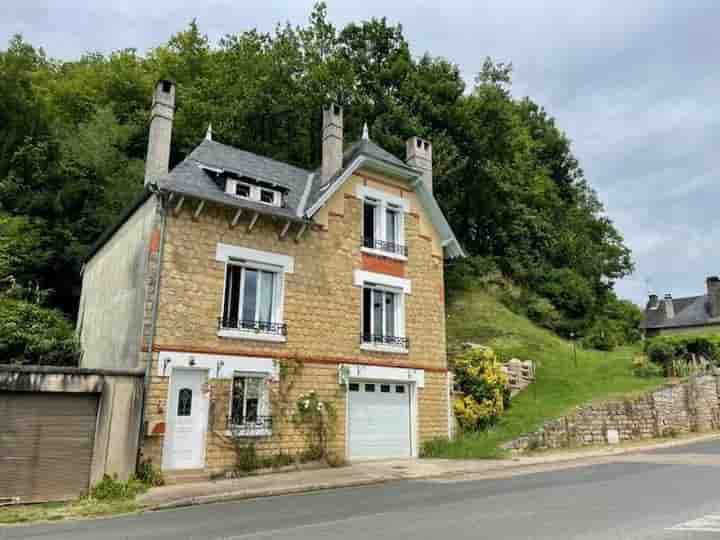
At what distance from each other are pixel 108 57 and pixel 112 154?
46.7 feet

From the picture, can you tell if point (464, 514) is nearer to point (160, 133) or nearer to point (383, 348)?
point (383, 348)

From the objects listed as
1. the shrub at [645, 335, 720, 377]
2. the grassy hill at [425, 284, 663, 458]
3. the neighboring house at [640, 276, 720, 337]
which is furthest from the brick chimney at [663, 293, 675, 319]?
the shrub at [645, 335, 720, 377]

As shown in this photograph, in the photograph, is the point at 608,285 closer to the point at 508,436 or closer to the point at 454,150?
the point at 454,150

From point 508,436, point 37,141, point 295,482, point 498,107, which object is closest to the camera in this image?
point 295,482

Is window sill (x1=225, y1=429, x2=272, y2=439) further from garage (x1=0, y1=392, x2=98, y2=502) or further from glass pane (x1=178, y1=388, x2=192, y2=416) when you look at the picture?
garage (x1=0, y1=392, x2=98, y2=502)

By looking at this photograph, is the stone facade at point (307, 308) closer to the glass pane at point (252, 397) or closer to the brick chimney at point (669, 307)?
the glass pane at point (252, 397)

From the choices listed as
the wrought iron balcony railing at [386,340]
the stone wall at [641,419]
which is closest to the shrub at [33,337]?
the wrought iron balcony railing at [386,340]

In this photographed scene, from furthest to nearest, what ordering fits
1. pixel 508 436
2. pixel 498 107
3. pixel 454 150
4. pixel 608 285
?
pixel 608 285, pixel 498 107, pixel 454 150, pixel 508 436

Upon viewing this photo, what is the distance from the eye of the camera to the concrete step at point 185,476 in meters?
11.1

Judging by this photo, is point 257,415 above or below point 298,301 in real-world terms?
below

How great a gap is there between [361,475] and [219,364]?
13.6 feet

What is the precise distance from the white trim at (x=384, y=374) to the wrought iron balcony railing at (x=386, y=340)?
27.3 inches

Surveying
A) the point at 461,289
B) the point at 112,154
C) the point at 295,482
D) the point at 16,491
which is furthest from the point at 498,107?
the point at 16,491

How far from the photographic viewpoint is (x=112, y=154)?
24547 mm
